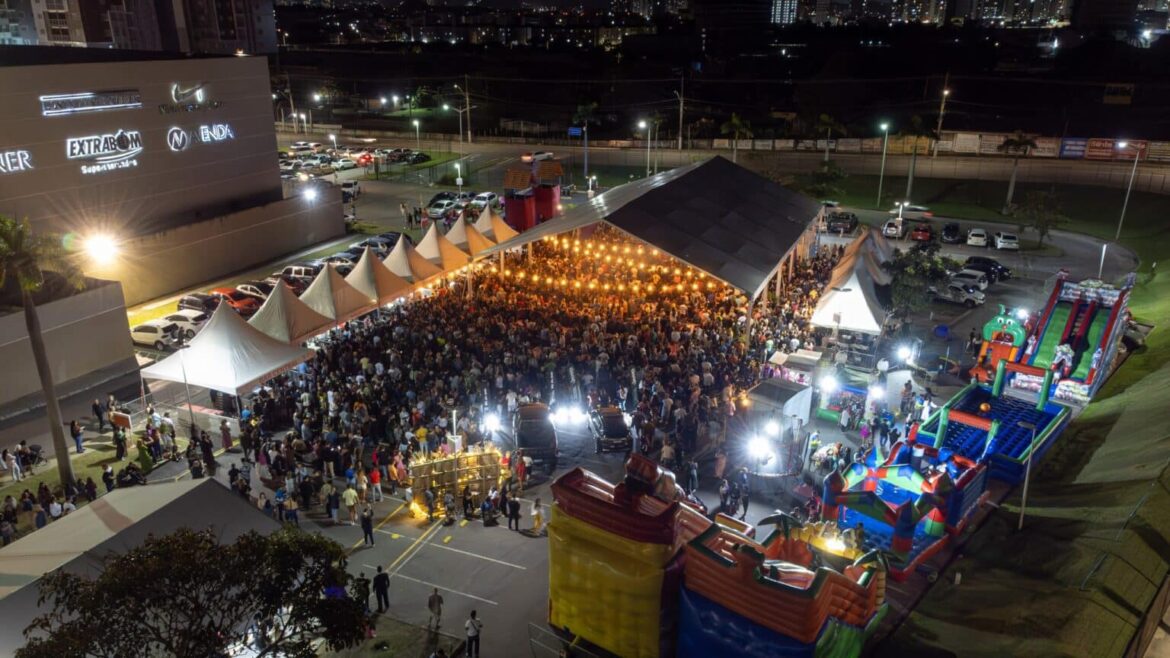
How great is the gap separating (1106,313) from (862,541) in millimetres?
14169

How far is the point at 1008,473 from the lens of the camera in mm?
18484

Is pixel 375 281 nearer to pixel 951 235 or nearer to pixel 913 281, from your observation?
pixel 913 281

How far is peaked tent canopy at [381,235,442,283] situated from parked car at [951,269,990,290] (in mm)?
20870

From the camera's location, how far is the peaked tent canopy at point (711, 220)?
26094 millimetres

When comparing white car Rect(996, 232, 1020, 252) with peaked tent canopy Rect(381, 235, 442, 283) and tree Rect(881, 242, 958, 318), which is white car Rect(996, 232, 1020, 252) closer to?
tree Rect(881, 242, 958, 318)

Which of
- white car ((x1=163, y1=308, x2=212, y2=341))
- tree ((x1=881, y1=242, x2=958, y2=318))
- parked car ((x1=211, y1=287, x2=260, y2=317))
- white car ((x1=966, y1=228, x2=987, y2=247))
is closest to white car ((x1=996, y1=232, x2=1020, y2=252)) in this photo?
white car ((x1=966, y1=228, x2=987, y2=247))

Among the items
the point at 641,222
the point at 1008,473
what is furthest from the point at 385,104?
the point at 1008,473

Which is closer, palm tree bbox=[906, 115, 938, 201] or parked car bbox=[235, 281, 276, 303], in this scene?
parked car bbox=[235, 281, 276, 303]

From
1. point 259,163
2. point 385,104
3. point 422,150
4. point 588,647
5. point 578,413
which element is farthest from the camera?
point 385,104

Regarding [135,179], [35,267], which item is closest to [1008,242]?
[35,267]

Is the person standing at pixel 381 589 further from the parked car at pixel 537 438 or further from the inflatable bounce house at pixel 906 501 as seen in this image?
the inflatable bounce house at pixel 906 501

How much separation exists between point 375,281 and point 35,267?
1030 cm

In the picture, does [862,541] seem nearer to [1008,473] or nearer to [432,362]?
[1008,473]

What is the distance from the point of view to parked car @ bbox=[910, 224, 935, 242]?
39.5 meters
